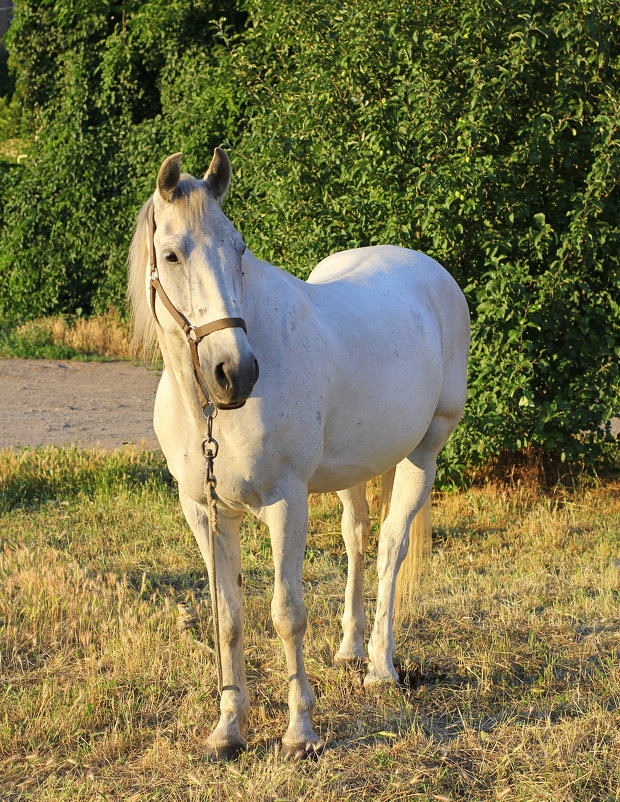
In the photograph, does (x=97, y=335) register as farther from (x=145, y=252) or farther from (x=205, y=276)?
(x=205, y=276)

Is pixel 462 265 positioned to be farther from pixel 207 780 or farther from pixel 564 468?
pixel 207 780

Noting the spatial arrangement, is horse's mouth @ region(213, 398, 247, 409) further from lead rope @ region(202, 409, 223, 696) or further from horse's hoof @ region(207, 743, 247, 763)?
horse's hoof @ region(207, 743, 247, 763)

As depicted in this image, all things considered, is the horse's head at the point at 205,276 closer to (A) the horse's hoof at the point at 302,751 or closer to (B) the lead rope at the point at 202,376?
(B) the lead rope at the point at 202,376

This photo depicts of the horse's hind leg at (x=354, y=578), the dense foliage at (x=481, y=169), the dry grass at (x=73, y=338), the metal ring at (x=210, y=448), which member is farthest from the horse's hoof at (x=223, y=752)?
the dry grass at (x=73, y=338)

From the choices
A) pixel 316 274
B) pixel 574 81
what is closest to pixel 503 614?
pixel 316 274

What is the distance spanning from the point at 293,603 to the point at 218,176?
1491 mm

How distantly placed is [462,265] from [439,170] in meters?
0.87

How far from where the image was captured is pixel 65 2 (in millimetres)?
12469

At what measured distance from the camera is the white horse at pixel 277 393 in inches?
105

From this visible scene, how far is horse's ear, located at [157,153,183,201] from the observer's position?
2.62 meters

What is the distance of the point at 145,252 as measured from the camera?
2.88 metres

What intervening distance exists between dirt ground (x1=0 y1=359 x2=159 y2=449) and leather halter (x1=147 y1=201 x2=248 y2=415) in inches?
182

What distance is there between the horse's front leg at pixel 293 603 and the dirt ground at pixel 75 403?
440 centimetres

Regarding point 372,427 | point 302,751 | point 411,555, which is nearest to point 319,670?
point 302,751
